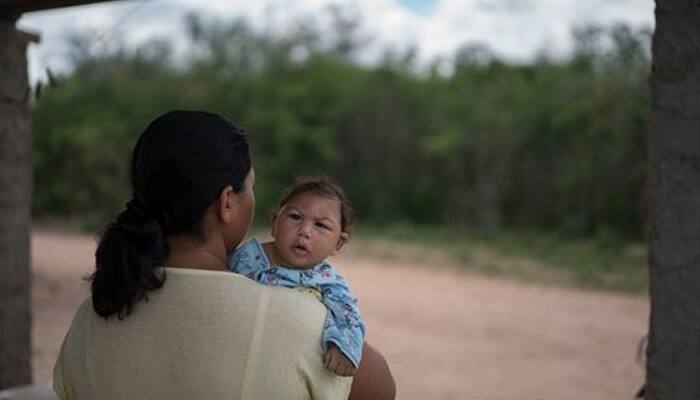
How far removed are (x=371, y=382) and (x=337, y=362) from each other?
158 mm

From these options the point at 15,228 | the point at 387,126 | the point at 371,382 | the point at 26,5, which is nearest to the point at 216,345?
the point at 371,382

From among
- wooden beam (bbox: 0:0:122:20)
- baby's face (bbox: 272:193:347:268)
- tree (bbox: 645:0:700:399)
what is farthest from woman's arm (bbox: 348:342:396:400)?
wooden beam (bbox: 0:0:122:20)

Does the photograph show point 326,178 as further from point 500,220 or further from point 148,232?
point 500,220

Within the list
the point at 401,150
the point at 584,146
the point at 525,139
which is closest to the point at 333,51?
the point at 401,150

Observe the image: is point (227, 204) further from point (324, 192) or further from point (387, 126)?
point (387, 126)

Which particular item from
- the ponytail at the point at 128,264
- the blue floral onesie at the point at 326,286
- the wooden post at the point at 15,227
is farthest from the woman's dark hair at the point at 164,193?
the wooden post at the point at 15,227

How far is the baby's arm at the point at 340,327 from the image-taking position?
1.53 m

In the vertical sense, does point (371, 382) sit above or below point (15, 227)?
A: above

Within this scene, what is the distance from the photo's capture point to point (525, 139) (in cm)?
1598

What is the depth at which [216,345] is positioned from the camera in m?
1.54

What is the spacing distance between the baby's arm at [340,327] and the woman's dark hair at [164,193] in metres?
0.27

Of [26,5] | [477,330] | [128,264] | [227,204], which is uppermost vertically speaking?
[26,5]

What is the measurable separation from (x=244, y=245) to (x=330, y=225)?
0.18 metres

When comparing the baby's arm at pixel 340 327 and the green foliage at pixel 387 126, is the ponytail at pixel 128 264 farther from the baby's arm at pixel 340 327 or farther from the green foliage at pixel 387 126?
the green foliage at pixel 387 126
